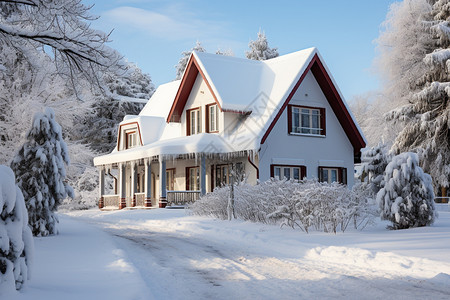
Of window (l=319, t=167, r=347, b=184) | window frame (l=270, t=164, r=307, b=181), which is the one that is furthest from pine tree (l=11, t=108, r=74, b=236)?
window (l=319, t=167, r=347, b=184)

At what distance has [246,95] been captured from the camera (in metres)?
27.7

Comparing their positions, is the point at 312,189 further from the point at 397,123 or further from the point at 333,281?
the point at 397,123

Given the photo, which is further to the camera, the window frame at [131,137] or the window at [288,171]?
the window frame at [131,137]

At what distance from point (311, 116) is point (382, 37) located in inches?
A: 519

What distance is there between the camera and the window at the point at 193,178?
2959 centimetres

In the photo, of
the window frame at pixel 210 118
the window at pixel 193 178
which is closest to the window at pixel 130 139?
the window at pixel 193 178

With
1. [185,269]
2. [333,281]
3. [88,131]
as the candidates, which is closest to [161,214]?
[185,269]

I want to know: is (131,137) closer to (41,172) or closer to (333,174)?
(333,174)

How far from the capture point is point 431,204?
15.0m

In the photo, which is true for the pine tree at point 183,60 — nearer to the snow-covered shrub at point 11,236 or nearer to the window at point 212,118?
the window at point 212,118

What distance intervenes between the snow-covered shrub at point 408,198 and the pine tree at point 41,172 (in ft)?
30.5

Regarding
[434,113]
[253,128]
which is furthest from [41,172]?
[434,113]

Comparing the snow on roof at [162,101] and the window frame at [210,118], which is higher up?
the snow on roof at [162,101]

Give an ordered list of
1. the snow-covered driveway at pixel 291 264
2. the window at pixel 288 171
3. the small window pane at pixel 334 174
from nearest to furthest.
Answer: the snow-covered driveway at pixel 291 264, the window at pixel 288 171, the small window pane at pixel 334 174
